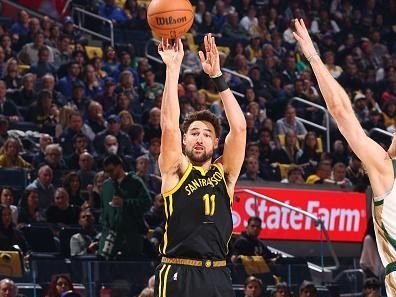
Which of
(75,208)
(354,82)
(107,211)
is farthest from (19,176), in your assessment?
(354,82)

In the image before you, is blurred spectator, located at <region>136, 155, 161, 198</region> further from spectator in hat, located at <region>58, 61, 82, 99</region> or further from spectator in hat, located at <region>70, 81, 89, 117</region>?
spectator in hat, located at <region>58, 61, 82, 99</region>

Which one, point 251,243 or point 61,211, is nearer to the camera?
point 61,211

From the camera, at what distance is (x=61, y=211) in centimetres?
1524

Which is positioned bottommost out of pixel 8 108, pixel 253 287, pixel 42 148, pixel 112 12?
pixel 253 287

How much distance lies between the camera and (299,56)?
85.6 feet

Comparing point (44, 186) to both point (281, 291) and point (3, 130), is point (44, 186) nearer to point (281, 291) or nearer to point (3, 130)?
point (3, 130)

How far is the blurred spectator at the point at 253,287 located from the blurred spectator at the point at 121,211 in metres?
1.62

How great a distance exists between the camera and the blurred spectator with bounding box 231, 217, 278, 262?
15.3 meters

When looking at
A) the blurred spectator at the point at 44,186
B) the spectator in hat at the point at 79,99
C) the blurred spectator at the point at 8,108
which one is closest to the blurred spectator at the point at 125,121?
the spectator in hat at the point at 79,99

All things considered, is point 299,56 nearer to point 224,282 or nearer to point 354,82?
point 354,82

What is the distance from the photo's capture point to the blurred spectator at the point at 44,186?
15.6 meters

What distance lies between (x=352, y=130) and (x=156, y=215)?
920cm

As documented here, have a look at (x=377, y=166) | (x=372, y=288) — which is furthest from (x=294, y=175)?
(x=377, y=166)

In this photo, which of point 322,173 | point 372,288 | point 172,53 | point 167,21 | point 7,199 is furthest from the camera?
point 322,173
